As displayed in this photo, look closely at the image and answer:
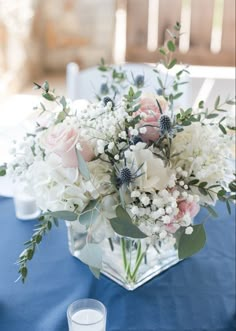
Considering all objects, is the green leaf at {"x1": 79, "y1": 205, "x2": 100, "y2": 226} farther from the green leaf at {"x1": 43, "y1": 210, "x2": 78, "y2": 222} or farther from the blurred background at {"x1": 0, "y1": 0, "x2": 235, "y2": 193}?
the blurred background at {"x1": 0, "y1": 0, "x2": 235, "y2": 193}

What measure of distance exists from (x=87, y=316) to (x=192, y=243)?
20cm

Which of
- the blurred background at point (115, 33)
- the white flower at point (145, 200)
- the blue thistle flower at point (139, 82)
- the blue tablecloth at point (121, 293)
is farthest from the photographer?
the blurred background at point (115, 33)

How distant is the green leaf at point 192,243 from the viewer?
750mm

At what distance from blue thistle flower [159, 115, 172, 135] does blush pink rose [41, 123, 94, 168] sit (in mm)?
114

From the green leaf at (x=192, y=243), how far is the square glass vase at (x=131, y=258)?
0.35 feet

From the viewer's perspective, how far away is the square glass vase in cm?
89

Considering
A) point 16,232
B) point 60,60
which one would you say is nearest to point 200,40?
point 60,60

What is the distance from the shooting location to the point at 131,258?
0.89 metres

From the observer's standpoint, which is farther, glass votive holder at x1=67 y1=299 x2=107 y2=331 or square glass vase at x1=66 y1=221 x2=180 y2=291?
square glass vase at x1=66 y1=221 x2=180 y2=291

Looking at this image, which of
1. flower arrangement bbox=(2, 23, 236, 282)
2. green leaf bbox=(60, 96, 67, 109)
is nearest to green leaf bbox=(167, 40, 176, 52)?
flower arrangement bbox=(2, 23, 236, 282)

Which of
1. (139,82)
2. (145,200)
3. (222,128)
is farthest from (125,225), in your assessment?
(139,82)

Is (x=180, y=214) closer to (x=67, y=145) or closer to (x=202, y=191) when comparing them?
(x=202, y=191)

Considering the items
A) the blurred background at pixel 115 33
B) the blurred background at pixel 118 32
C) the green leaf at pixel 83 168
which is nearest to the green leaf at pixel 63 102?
the green leaf at pixel 83 168

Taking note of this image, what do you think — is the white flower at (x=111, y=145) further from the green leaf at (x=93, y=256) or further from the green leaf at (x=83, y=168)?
the green leaf at (x=93, y=256)
